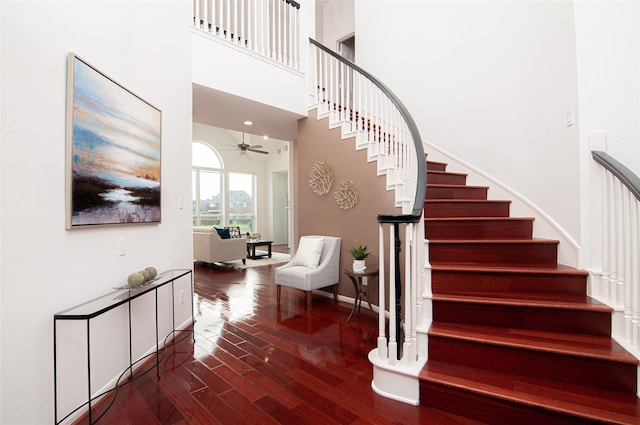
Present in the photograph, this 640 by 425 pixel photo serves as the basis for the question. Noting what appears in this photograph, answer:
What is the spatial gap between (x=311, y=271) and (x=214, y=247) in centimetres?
321

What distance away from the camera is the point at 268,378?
2174mm

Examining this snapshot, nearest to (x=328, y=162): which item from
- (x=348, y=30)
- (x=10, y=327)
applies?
(x=10, y=327)

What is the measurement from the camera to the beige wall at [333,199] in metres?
3.69

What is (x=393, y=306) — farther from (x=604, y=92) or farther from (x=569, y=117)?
(x=569, y=117)

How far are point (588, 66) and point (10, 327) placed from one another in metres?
3.48

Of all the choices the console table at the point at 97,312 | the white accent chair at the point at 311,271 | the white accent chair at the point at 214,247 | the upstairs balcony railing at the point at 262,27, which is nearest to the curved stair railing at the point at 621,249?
the white accent chair at the point at 311,271

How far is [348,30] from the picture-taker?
256 inches

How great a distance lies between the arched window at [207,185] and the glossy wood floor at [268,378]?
240 inches

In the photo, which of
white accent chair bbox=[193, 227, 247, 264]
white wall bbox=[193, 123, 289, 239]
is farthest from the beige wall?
white wall bbox=[193, 123, 289, 239]

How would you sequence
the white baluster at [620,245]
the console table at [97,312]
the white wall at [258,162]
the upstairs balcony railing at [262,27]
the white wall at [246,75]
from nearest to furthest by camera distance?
the console table at [97,312]
the white baluster at [620,245]
the white wall at [246,75]
the upstairs balcony railing at [262,27]
the white wall at [258,162]

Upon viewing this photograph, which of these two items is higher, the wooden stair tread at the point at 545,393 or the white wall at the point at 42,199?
the white wall at the point at 42,199

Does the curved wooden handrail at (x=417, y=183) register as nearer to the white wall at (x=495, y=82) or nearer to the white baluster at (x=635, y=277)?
the white baluster at (x=635, y=277)

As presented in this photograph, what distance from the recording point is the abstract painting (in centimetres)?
174

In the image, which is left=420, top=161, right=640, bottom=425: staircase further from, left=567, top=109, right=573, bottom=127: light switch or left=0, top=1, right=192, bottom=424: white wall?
left=0, top=1, right=192, bottom=424: white wall
